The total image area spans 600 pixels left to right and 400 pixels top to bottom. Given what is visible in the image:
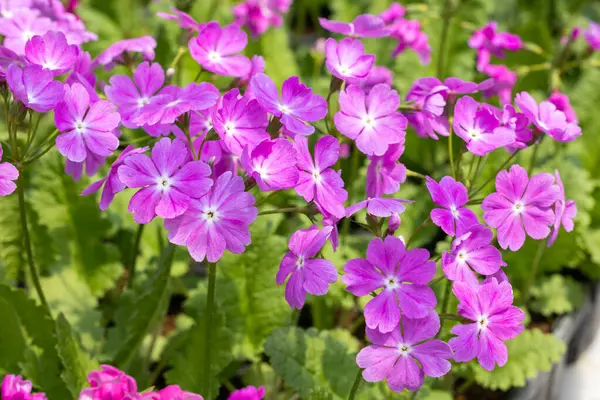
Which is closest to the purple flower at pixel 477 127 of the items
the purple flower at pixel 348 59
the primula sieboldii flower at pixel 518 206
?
the primula sieboldii flower at pixel 518 206

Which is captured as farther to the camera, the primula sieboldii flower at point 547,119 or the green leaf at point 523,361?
the green leaf at point 523,361

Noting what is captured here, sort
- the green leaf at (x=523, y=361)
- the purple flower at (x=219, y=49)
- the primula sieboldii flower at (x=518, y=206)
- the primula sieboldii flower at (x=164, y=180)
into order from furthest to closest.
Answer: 1. the green leaf at (x=523, y=361)
2. the purple flower at (x=219, y=49)
3. the primula sieboldii flower at (x=518, y=206)
4. the primula sieboldii flower at (x=164, y=180)

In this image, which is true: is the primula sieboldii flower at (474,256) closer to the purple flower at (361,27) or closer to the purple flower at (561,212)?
the purple flower at (561,212)

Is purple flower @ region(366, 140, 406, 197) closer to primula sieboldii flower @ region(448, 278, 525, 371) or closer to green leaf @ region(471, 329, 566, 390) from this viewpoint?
primula sieboldii flower @ region(448, 278, 525, 371)

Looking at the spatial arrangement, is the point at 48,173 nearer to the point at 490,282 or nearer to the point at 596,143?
the point at 490,282

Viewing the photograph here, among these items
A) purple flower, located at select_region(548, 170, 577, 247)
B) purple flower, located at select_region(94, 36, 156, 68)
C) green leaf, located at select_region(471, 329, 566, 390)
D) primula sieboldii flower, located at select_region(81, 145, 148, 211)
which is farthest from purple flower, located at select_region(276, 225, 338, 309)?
green leaf, located at select_region(471, 329, 566, 390)

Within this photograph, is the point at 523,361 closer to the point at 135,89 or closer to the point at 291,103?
the point at 291,103

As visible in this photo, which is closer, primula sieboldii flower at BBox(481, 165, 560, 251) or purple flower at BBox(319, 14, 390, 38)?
primula sieboldii flower at BBox(481, 165, 560, 251)
